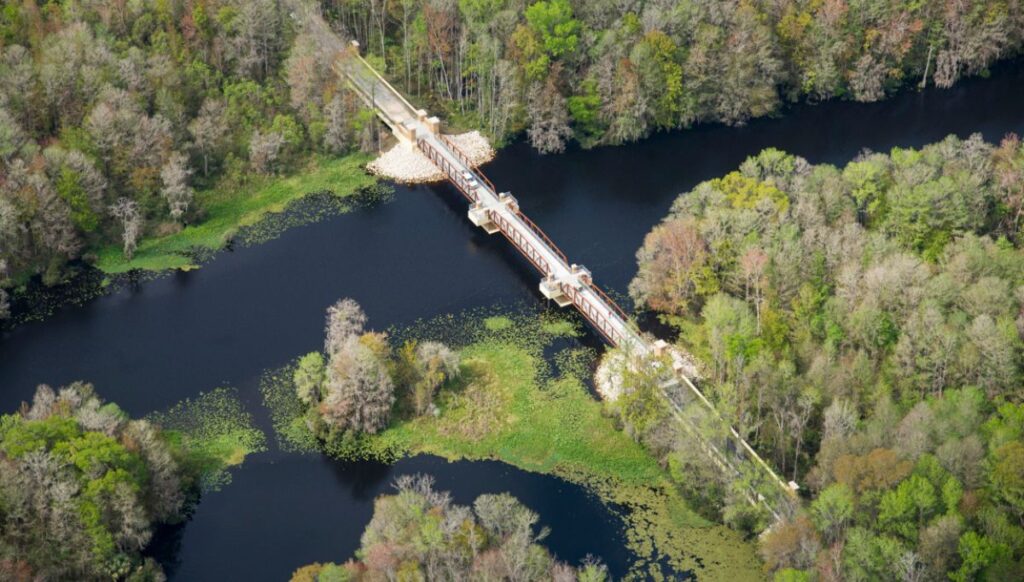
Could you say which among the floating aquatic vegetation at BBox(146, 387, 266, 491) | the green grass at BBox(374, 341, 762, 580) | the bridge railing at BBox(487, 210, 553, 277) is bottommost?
the floating aquatic vegetation at BBox(146, 387, 266, 491)

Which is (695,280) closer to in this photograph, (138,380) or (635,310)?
(635,310)

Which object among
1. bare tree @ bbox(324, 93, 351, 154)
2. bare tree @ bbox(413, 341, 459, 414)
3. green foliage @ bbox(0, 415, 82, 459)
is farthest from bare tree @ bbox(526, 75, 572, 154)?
green foliage @ bbox(0, 415, 82, 459)

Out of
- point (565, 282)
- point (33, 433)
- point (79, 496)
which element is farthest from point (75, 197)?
point (565, 282)

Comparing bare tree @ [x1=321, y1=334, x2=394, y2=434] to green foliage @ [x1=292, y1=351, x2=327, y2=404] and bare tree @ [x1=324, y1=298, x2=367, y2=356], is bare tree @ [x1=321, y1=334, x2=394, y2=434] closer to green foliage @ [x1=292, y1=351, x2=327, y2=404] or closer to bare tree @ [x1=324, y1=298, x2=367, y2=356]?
green foliage @ [x1=292, y1=351, x2=327, y2=404]

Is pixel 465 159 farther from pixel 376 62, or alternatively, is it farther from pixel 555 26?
pixel 376 62

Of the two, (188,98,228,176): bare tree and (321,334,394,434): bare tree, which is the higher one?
(188,98,228,176): bare tree
